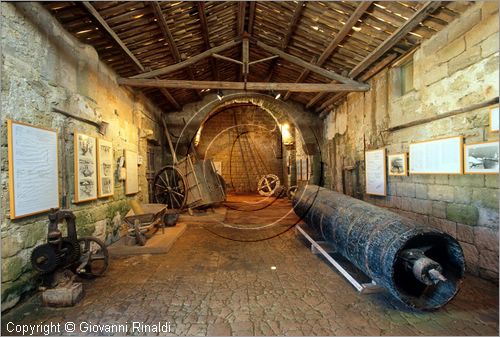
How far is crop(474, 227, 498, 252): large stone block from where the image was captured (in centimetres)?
247

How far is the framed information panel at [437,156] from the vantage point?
2.77 metres

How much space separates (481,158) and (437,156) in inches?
20.6

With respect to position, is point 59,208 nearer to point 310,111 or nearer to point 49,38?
point 49,38

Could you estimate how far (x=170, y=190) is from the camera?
5934 mm

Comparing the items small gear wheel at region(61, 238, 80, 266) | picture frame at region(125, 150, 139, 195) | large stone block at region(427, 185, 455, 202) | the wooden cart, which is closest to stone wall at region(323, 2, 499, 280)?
large stone block at region(427, 185, 455, 202)

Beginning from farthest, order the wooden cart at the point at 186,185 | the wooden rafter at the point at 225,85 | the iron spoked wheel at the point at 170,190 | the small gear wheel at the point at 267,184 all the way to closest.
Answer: the small gear wheel at the point at 267,184 < the iron spoked wheel at the point at 170,190 < the wooden cart at the point at 186,185 < the wooden rafter at the point at 225,85

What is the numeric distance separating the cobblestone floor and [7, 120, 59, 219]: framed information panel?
2.97 ft

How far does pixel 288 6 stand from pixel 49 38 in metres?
3.13

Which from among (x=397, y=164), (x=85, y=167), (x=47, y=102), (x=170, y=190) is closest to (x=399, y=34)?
(x=397, y=164)

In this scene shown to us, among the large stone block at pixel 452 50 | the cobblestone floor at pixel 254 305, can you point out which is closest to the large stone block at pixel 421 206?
the cobblestone floor at pixel 254 305

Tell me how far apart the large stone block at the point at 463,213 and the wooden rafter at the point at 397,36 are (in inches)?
89.4

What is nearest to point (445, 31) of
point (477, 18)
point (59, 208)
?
point (477, 18)

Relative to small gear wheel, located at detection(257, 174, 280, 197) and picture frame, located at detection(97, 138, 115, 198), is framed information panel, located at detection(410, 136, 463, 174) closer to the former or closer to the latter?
picture frame, located at detection(97, 138, 115, 198)

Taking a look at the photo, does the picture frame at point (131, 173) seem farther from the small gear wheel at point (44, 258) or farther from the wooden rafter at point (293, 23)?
the wooden rafter at point (293, 23)
